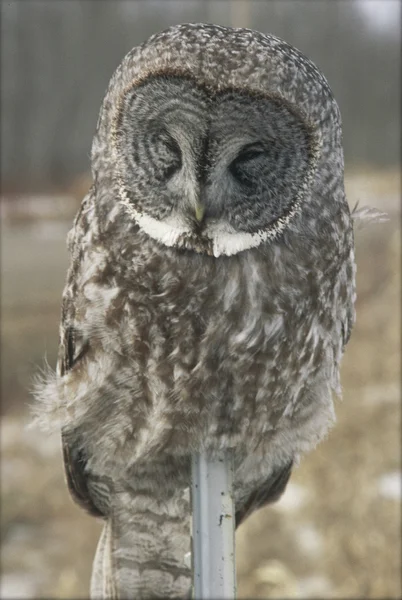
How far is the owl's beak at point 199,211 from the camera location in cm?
100

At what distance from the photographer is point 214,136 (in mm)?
938

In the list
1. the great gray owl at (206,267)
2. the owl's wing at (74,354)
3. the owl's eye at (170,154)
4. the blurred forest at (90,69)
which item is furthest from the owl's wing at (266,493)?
the blurred forest at (90,69)

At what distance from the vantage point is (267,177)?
103cm

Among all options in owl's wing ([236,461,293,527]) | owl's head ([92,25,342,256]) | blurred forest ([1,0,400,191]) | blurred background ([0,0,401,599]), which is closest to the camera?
owl's head ([92,25,342,256])

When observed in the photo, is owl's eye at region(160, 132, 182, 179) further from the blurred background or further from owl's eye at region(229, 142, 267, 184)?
the blurred background

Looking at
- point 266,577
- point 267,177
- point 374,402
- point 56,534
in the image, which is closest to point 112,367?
point 267,177

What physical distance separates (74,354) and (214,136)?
1.75 feet

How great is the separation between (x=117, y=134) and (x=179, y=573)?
3.15 ft

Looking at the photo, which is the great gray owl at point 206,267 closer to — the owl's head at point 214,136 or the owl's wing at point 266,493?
the owl's head at point 214,136

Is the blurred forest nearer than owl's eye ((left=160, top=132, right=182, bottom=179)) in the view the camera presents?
No

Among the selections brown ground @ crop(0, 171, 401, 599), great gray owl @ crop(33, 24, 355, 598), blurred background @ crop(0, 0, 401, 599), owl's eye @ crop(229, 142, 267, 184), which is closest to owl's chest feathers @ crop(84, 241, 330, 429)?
great gray owl @ crop(33, 24, 355, 598)

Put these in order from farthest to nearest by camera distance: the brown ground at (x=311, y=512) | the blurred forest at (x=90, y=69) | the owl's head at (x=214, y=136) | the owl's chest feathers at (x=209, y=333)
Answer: the blurred forest at (x=90, y=69) → the brown ground at (x=311, y=512) → the owl's chest feathers at (x=209, y=333) → the owl's head at (x=214, y=136)

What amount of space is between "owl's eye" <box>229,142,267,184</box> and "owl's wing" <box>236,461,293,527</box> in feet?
2.35

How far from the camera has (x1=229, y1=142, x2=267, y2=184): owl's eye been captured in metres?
0.98
